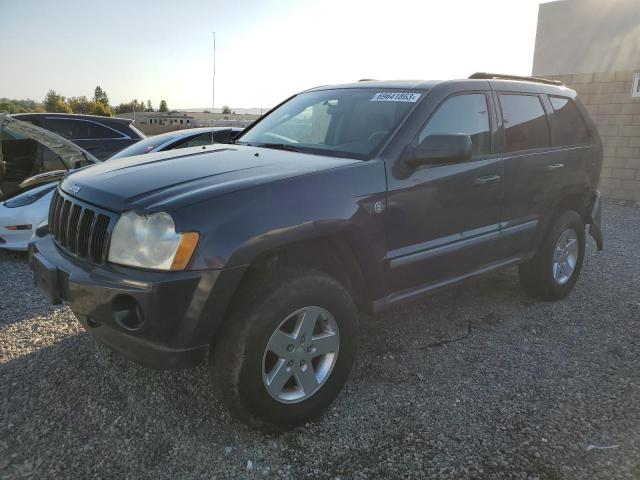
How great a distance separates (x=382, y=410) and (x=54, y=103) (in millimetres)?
77338

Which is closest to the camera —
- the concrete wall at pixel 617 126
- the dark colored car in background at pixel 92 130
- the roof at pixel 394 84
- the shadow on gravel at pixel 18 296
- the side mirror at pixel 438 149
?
the side mirror at pixel 438 149

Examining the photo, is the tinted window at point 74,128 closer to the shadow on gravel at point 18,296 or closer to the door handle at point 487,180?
the shadow on gravel at point 18,296

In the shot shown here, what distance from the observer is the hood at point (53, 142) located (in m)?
6.38

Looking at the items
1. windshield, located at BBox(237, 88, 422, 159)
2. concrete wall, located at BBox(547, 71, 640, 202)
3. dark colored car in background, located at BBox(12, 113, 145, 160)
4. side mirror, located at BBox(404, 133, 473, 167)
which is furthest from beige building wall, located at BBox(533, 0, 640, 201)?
side mirror, located at BBox(404, 133, 473, 167)

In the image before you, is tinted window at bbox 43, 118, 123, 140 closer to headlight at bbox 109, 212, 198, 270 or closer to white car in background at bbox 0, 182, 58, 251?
white car in background at bbox 0, 182, 58, 251

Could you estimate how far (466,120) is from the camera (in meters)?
3.55

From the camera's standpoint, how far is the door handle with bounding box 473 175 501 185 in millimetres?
3467

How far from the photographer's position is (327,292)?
104 inches

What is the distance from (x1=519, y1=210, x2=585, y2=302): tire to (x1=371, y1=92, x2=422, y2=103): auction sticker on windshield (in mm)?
1925

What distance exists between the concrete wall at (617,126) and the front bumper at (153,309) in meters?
10.1

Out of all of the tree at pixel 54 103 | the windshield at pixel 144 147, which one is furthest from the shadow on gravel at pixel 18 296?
the tree at pixel 54 103

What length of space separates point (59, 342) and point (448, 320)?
9.60 feet

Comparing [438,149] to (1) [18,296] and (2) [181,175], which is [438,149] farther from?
(1) [18,296]

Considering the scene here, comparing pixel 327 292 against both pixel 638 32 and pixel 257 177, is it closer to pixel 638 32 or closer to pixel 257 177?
pixel 257 177
